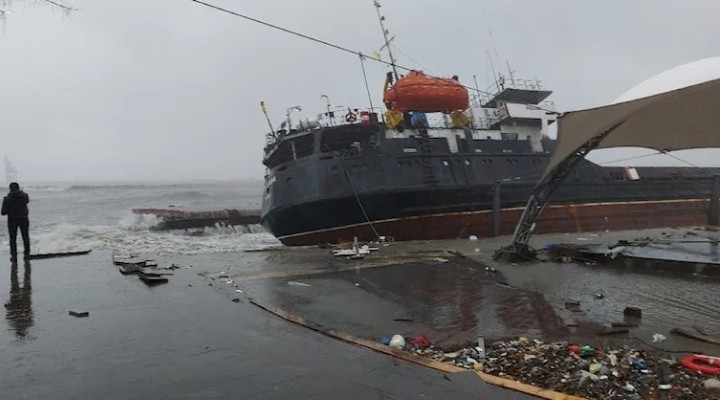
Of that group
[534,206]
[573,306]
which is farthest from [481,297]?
[534,206]

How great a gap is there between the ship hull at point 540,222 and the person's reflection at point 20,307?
1051 cm

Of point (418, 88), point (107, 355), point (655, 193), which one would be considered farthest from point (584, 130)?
point (655, 193)

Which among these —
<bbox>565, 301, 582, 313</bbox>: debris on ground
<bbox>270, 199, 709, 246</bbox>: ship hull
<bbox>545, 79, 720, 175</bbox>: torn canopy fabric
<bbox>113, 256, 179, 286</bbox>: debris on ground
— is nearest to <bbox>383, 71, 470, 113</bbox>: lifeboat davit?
<bbox>270, 199, 709, 246</bbox>: ship hull

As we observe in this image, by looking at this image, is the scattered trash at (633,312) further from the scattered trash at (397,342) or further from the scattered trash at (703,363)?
the scattered trash at (397,342)

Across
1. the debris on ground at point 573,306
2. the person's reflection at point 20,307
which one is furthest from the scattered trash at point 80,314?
the debris on ground at point 573,306

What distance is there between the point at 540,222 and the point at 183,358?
62.8 ft

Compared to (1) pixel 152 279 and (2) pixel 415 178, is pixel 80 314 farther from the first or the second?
(2) pixel 415 178

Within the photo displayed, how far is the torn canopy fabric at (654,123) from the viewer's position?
7957mm

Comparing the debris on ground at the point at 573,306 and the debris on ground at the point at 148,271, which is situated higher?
the debris on ground at the point at 148,271

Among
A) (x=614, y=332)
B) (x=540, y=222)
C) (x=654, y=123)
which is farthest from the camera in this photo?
(x=540, y=222)

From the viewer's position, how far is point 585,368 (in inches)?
154

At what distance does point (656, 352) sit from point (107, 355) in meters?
4.90

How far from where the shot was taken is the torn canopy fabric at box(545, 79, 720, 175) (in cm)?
796

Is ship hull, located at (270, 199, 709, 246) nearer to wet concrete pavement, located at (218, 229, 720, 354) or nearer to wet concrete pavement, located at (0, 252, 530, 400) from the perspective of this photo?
wet concrete pavement, located at (218, 229, 720, 354)
